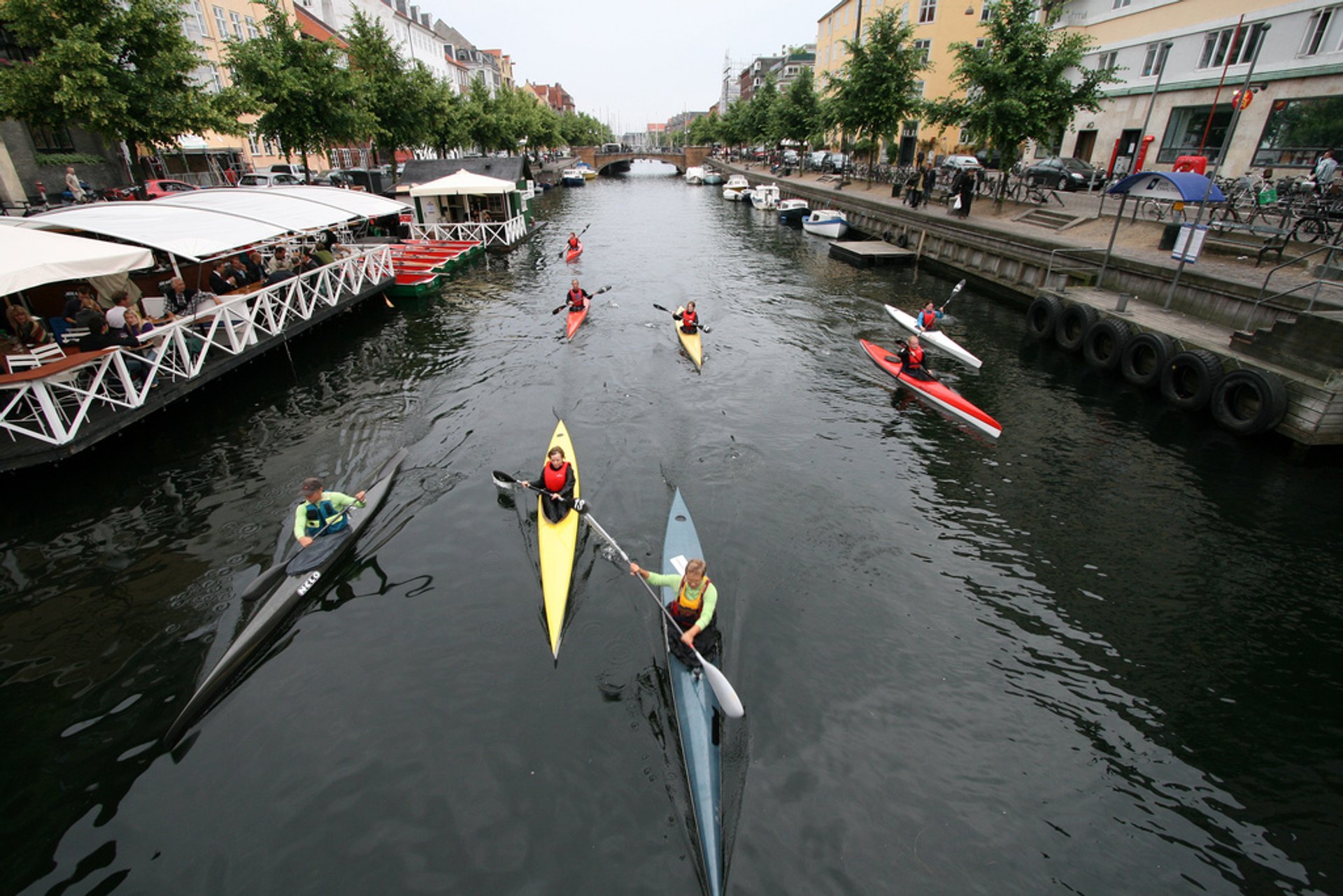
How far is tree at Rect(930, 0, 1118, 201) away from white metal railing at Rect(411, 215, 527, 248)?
2602 cm

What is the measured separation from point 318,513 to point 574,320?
1384 centimetres

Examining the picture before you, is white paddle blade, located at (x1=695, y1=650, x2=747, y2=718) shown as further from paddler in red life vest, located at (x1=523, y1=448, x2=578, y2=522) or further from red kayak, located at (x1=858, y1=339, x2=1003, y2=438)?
red kayak, located at (x1=858, y1=339, x2=1003, y2=438)

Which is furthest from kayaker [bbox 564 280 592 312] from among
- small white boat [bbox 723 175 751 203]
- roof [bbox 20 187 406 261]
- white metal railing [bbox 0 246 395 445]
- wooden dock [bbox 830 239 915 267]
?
small white boat [bbox 723 175 751 203]

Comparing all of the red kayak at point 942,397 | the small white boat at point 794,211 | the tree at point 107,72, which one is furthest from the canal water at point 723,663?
the small white boat at point 794,211

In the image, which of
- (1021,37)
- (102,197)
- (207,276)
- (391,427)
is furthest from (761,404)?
(102,197)

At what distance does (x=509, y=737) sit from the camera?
7270mm

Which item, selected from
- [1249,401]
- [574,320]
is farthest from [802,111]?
[1249,401]

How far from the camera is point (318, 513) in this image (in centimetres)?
967

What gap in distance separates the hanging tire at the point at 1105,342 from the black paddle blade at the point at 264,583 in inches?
843

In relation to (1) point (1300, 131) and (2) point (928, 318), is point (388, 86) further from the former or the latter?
(1) point (1300, 131)

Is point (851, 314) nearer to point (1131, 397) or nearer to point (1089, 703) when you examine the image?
point (1131, 397)

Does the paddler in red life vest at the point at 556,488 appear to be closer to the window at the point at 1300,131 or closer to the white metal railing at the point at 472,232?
the white metal railing at the point at 472,232

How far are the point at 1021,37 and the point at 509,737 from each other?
35.7m

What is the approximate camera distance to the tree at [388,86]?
35594mm
